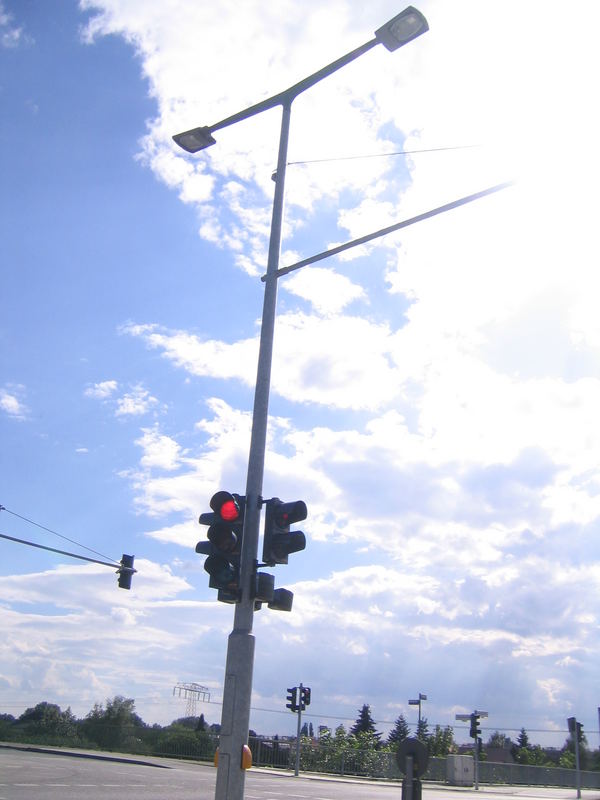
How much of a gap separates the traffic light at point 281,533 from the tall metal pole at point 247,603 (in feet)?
0.46

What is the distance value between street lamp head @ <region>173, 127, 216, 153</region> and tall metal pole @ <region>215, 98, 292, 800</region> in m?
1.43

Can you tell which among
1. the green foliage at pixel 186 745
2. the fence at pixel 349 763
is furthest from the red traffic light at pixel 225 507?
the green foliage at pixel 186 745

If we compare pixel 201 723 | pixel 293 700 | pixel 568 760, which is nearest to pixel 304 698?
pixel 293 700

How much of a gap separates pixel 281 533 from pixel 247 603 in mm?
821

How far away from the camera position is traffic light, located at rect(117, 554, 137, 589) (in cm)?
2348

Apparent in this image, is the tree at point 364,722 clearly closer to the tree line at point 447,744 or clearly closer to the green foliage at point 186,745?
the tree line at point 447,744

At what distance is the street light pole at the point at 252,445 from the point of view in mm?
7441

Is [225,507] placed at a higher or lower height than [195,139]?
lower

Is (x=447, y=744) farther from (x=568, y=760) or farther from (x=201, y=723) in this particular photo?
(x=201, y=723)

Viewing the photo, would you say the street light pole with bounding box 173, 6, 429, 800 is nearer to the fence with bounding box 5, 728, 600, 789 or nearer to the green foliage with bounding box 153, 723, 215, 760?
the fence with bounding box 5, 728, 600, 789

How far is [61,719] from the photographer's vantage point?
56594 mm

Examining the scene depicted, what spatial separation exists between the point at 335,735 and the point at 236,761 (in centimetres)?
5166

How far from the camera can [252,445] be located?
879cm

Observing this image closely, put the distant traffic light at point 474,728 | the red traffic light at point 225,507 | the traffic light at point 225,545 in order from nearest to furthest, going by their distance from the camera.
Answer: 1. the traffic light at point 225,545
2. the red traffic light at point 225,507
3. the distant traffic light at point 474,728
